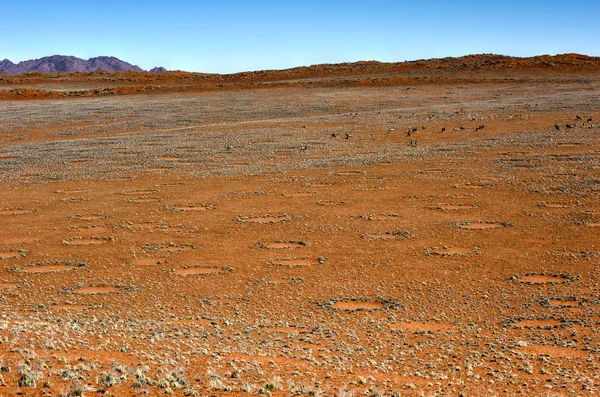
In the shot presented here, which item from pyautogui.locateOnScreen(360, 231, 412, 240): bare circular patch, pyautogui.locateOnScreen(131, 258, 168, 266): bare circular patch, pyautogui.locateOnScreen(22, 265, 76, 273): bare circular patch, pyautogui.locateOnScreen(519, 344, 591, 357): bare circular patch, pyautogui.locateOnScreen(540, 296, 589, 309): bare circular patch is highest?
pyautogui.locateOnScreen(360, 231, 412, 240): bare circular patch

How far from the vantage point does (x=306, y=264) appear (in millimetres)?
12516

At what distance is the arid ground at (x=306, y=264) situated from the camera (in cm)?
766

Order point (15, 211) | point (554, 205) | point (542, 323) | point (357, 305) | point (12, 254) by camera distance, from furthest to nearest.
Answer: point (15, 211)
point (554, 205)
point (12, 254)
point (357, 305)
point (542, 323)

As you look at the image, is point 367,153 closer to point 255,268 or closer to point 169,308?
point 255,268

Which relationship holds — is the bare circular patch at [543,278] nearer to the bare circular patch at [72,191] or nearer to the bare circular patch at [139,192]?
the bare circular patch at [139,192]

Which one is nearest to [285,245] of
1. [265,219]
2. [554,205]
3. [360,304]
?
[265,219]

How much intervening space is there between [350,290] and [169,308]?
11.6ft

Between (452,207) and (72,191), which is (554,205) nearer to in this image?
(452,207)

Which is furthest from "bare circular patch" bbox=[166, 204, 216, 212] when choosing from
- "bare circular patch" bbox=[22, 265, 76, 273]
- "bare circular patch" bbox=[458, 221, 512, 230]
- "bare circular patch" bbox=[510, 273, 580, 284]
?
"bare circular patch" bbox=[510, 273, 580, 284]

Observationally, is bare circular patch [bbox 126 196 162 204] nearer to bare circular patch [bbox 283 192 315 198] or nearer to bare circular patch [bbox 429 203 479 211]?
bare circular patch [bbox 283 192 315 198]

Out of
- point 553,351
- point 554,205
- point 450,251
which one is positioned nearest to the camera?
point 553,351

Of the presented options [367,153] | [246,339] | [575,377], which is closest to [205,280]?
[246,339]

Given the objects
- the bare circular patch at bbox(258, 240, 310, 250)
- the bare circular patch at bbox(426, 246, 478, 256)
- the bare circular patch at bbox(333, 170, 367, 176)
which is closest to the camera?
the bare circular patch at bbox(426, 246, 478, 256)

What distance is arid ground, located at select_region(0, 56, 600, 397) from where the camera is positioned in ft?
25.1
